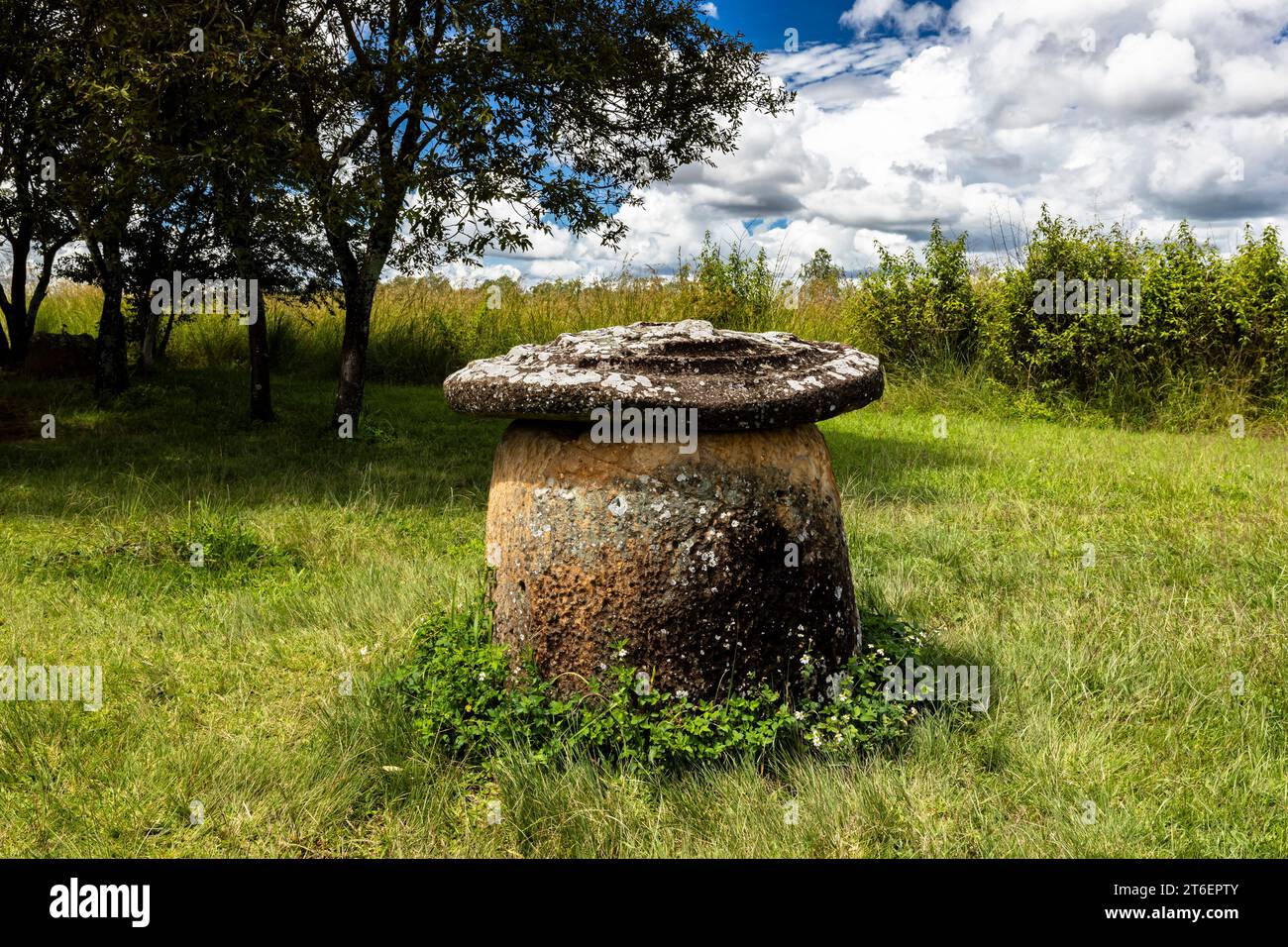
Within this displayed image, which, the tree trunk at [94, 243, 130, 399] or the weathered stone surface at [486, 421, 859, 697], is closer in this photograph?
the weathered stone surface at [486, 421, 859, 697]

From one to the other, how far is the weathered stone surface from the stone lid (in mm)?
152

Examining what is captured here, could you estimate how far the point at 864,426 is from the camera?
35.7 ft

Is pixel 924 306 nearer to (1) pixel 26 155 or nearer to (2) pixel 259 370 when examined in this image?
(2) pixel 259 370

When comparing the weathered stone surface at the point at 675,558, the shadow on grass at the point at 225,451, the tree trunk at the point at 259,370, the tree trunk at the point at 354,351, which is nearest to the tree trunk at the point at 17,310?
the shadow on grass at the point at 225,451

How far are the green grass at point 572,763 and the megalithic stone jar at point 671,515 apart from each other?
0.42m

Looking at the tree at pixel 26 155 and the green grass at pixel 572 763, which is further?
the tree at pixel 26 155

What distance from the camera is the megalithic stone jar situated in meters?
3.28

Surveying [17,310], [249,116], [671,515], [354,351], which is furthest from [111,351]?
[671,515]

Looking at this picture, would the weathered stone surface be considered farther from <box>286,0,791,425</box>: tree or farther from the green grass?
<box>286,0,791,425</box>: tree

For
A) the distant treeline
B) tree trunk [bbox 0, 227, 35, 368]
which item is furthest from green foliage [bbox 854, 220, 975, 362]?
tree trunk [bbox 0, 227, 35, 368]

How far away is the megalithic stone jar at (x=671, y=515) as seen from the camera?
10.7ft

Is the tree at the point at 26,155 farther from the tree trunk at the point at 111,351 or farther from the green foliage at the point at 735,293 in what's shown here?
the green foliage at the point at 735,293

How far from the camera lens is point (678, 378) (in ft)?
11.0

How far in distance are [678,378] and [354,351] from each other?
6846 mm
